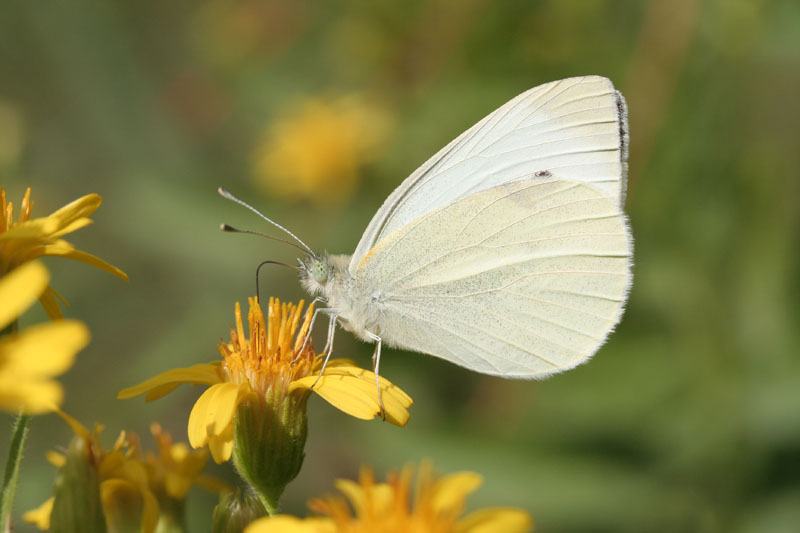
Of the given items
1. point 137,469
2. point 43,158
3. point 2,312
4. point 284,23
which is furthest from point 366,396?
point 43,158

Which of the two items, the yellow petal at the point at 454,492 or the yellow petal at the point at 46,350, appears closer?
the yellow petal at the point at 46,350

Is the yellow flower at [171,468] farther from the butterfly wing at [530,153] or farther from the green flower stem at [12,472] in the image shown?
the butterfly wing at [530,153]

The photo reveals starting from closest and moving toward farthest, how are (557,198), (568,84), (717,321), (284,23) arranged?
(568,84) → (557,198) → (717,321) → (284,23)

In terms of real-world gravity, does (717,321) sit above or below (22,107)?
above

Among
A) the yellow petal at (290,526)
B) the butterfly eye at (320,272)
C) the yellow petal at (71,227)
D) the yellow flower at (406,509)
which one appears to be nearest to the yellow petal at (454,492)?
the yellow flower at (406,509)

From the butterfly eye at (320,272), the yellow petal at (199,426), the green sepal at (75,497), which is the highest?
the butterfly eye at (320,272)

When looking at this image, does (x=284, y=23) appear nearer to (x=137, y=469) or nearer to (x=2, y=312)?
(x=137, y=469)

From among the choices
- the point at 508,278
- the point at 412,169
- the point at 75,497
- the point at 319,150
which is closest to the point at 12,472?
the point at 75,497
